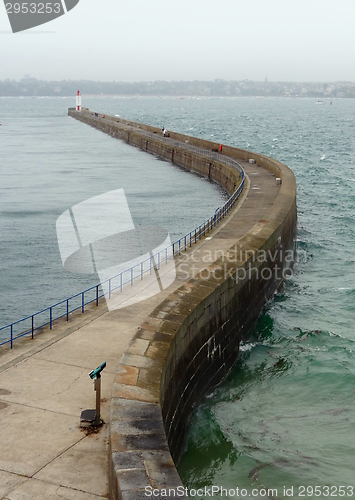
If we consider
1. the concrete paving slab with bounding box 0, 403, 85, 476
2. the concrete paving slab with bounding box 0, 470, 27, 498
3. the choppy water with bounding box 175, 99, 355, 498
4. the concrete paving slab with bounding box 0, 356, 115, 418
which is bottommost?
the choppy water with bounding box 175, 99, 355, 498

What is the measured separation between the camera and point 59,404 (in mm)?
11234

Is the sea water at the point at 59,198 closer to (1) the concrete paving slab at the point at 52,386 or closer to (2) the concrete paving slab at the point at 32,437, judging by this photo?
(1) the concrete paving slab at the point at 52,386

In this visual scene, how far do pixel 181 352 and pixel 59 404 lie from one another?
347 cm

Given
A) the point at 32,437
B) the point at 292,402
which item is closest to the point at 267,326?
the point at 292,402

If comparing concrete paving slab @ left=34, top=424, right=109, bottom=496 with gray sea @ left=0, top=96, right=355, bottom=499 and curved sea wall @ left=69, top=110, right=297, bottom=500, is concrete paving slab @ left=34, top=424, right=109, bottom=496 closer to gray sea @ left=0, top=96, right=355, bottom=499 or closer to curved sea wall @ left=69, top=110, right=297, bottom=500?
curved sea wall @ left=69, top=110, right=297, bottom=500

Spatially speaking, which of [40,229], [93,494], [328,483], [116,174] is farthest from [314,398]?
[116,174]

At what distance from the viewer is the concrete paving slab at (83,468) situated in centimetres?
905

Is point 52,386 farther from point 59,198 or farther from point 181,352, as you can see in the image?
point 59,198

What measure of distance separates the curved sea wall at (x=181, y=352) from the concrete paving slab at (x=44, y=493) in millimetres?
498

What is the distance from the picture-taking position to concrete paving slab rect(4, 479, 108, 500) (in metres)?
8.73

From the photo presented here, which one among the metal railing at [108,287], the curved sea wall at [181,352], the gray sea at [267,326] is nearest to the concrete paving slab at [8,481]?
the curved sea wall at [181,352]

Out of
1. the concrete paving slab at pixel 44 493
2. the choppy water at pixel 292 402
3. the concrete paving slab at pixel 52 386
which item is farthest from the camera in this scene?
the choppy water at pixel 292 402

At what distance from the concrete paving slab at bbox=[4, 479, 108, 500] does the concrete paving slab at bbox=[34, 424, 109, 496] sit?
0.09 metres

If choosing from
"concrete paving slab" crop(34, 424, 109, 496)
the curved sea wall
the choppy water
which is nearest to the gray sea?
the choppy water
